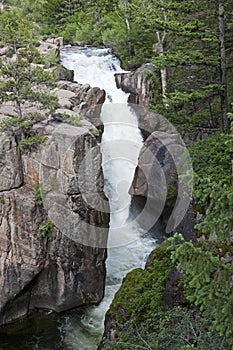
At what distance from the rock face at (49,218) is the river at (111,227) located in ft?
1.93

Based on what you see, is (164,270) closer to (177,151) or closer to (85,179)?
(85,179)

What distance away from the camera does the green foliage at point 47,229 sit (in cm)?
1179

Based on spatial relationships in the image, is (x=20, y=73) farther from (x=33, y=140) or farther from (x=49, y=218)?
(x=49, y=218)

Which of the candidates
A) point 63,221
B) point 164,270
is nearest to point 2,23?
point 63,221

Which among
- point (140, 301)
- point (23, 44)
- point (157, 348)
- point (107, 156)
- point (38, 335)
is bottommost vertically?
point (38, 335)

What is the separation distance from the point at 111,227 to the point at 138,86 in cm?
894

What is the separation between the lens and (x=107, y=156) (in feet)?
59.2

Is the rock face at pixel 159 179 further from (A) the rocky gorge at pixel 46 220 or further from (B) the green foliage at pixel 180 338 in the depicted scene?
(B) the green foliage at pixel 180 338

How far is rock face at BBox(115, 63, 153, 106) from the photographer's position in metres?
21.0

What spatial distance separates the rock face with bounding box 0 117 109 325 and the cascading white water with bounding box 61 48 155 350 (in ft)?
3.44

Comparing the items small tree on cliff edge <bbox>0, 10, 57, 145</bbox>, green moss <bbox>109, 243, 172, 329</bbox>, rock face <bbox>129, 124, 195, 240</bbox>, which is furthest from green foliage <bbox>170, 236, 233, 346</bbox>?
rock face <bbox>129, 124, 195, 240</bbox>

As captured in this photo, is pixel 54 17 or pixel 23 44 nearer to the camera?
pixel 23 44

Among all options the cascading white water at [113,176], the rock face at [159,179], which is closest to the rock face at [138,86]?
the cascading white water at [113,176]

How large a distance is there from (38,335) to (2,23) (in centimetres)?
963
